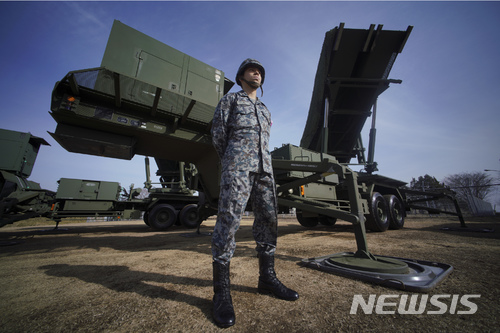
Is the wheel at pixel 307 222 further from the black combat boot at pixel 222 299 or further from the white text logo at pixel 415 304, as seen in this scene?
the black combat boot at pixel 222 299

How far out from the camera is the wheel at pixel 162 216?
7.24 m

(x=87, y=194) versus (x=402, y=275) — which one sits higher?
(x=87, y=194)

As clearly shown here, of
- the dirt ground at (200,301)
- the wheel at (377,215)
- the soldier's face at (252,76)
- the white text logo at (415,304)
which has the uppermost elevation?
the soldier's face at (252,76)

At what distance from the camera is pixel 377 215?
4707mm

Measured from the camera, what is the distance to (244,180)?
4.74 ft

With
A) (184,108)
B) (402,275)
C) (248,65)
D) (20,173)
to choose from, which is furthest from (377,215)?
(20,173)

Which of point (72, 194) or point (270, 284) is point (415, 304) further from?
point (72, 194)

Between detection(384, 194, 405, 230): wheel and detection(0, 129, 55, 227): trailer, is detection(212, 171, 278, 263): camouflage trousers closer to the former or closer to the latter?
detection(384, 194, 405, 230): wheel

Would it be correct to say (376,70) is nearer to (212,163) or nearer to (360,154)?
(360,154)

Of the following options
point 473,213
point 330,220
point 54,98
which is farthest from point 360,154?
point 473,213

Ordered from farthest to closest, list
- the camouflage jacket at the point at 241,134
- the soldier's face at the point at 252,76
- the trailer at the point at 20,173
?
1. the trailer at the point at 20,173
2. the soldier's face at the point at 252,76
3. the camouflage jacket at the point at 241,134

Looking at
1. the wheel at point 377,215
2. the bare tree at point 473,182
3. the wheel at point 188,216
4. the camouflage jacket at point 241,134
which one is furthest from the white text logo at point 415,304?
the bare tree at point 473,182

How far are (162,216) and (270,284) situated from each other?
7136mm

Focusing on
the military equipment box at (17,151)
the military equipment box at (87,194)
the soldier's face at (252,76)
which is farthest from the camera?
the military equipment box at (87,194)
